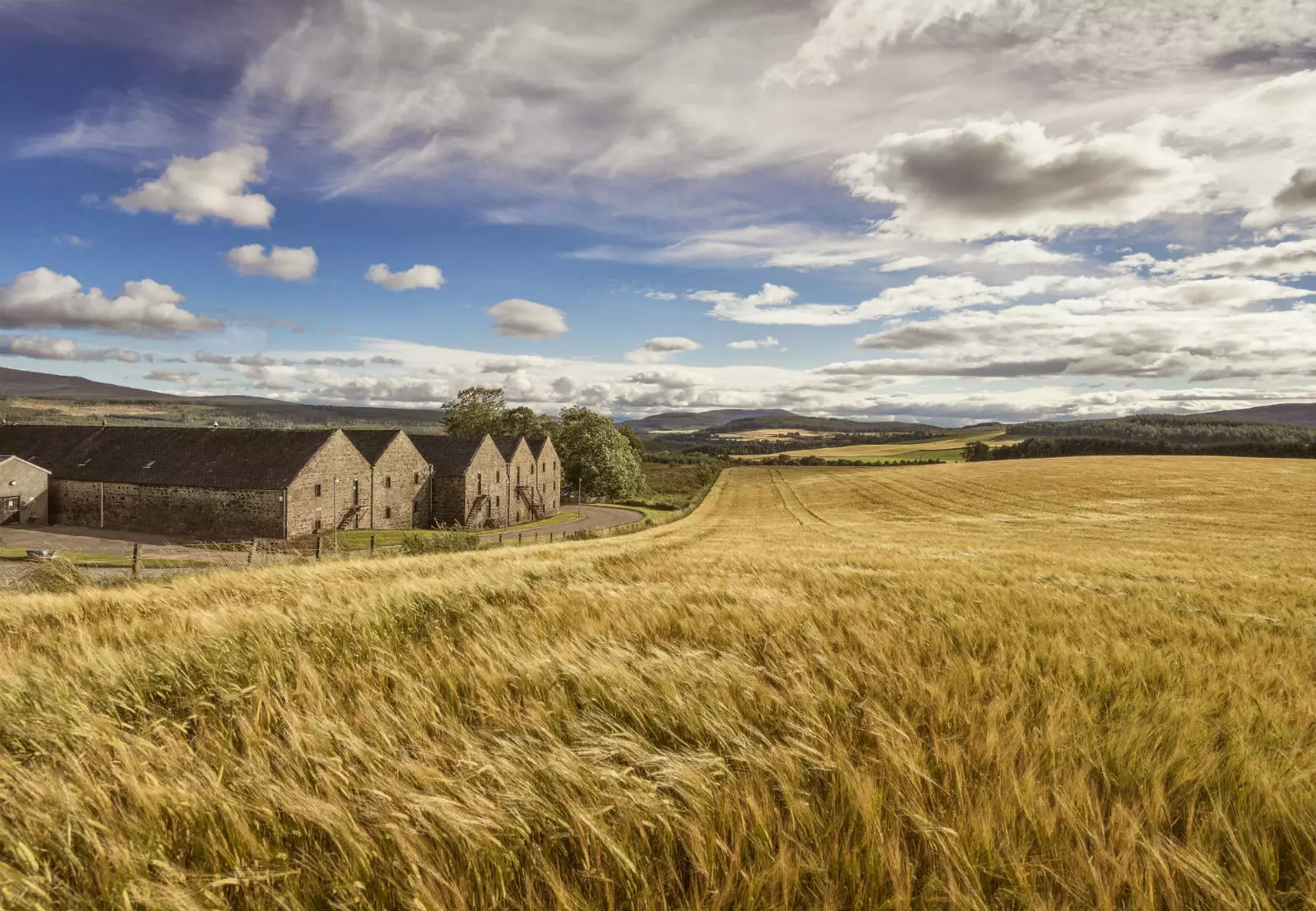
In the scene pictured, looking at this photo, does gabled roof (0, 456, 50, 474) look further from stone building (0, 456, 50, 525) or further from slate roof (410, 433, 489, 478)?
slate roof (410, 433, 489, 478)

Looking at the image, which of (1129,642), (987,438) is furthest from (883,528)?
(987,438)

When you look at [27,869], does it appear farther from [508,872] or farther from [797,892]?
[797,892]

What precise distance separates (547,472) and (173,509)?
33812 mm

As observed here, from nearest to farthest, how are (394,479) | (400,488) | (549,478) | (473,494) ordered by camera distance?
(394,479) < (400,488) < (473,494) < (549,478)

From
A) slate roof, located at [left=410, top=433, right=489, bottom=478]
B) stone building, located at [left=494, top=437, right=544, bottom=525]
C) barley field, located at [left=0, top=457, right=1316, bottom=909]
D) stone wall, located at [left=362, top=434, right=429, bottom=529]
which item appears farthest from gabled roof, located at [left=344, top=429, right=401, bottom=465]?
barley field, located at [left=0, top=457, right=1316, bottom=909]

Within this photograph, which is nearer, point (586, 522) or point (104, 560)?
point (104, 560)

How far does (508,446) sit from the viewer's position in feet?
203

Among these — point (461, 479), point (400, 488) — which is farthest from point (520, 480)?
point (400, 488)

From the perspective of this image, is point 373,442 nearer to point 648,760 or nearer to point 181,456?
point 181,456

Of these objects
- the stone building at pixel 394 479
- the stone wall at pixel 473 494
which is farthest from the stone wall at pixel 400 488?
the stone wall at pixel 473 494

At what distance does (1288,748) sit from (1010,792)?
1.90 metres

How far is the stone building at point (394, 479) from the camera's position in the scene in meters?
49.3

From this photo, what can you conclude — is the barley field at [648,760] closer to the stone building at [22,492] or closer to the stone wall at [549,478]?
the stone building at [22,492]

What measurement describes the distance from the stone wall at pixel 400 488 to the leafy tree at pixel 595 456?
24.5 metres
